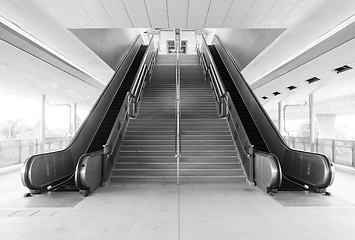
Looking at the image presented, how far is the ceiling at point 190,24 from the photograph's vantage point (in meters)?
5.69

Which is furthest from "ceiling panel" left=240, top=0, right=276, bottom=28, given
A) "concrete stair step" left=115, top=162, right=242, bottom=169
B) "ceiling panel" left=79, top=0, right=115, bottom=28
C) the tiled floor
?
the tiled floor

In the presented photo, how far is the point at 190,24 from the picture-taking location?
6754mm

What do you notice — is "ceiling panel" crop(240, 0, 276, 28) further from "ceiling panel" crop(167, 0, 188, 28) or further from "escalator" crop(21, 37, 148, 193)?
"escalator" crop(21, 37, 148, 193)

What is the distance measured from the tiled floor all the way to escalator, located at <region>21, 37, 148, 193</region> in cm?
49

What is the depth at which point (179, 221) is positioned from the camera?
155 inches

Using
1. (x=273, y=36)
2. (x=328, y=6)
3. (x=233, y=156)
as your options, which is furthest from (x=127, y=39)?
(x=328, y=6)

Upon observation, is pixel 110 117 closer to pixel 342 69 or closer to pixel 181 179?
pixel 181 179

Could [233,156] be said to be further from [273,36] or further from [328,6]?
[328,6]

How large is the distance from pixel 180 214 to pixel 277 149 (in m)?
4.12

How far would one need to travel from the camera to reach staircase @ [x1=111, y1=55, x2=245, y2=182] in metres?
6.87

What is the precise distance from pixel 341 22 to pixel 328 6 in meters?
1.23

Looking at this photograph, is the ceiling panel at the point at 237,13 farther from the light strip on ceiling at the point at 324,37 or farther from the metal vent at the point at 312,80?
the metal vent at the point at 312,80

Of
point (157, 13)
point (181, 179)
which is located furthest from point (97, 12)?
point (181, 179)

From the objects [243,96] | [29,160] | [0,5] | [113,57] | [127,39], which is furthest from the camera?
[127,39]
